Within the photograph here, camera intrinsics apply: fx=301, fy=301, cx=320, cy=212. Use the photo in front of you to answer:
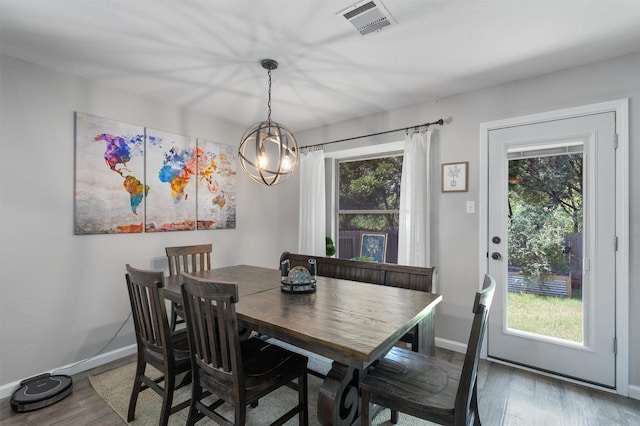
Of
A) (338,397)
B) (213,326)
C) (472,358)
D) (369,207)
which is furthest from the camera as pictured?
(369,207)

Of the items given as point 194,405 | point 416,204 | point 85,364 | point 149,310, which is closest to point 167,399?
point 194,405

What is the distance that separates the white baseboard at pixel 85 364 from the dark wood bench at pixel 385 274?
1847 millimetres

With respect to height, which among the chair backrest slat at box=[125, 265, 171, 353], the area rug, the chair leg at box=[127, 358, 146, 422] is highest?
the chair backrest slat at box=[125, 265, 171, 353]

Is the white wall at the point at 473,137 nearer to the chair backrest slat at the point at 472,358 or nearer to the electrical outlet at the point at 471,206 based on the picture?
the electrical outlet at the point at 471,206

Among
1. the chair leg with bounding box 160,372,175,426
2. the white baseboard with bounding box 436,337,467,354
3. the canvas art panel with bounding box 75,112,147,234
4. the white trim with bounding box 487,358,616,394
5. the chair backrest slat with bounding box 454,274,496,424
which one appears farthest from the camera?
the white baseboard with bounding box 436,337,467,354

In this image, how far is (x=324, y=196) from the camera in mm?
4094

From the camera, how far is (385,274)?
2475 millimetres

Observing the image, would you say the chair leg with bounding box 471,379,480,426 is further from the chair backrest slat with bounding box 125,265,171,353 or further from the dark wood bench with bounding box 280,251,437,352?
the chair backrest slat with bounding box 125,265,171,353

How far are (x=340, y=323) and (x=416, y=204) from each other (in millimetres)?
2017

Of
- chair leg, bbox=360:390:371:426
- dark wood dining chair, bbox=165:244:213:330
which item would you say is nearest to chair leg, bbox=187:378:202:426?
chair leg, bbox=360:390:371:426

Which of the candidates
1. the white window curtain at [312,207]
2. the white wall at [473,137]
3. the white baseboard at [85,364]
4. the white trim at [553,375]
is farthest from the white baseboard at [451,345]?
the white baseboard at [85,364]

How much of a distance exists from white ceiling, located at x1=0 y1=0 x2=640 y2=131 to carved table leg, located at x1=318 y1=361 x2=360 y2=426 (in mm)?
2008

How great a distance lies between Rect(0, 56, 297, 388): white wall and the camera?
7.43 ft

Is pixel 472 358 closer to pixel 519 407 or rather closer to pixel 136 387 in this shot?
pixel 519 407
